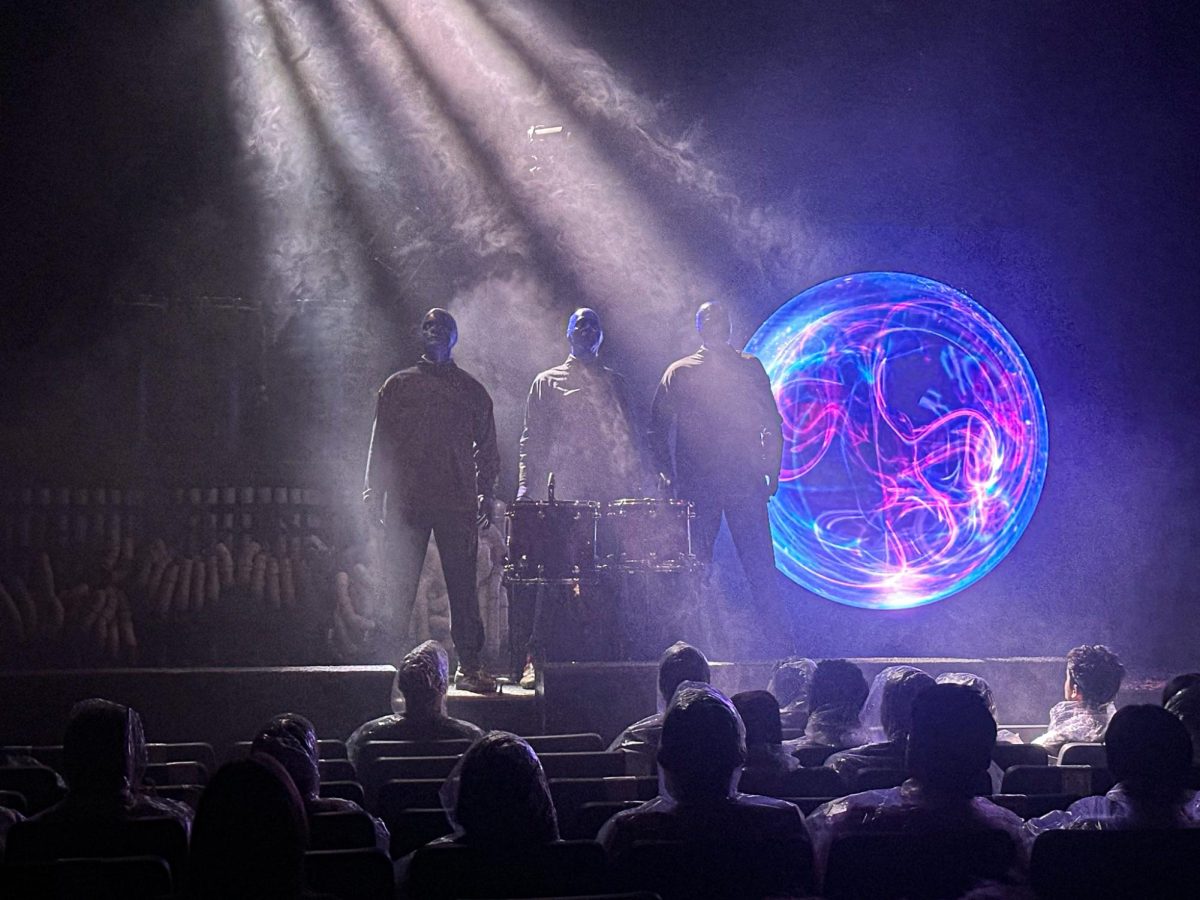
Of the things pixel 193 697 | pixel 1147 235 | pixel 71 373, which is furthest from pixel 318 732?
pixel 1147 235

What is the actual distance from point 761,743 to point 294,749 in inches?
65.2

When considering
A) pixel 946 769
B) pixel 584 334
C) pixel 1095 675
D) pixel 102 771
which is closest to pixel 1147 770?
pixel 946 769

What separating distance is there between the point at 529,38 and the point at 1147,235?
584cm

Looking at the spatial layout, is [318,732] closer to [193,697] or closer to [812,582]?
[193,697]

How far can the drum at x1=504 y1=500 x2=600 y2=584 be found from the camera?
8188mm

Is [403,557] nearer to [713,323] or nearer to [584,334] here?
[584,334]

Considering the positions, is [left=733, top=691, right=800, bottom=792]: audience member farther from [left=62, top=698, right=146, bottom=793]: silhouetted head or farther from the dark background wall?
the dark background wall

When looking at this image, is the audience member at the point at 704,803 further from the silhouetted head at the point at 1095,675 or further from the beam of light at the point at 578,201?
the beam of light at the point at 578,201

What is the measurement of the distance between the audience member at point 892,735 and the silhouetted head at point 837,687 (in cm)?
60

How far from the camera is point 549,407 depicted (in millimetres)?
Result: 8859

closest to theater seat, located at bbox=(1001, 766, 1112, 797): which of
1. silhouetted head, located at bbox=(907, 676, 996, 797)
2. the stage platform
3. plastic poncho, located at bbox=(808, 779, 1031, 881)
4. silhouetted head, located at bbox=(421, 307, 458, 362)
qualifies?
plastic poncho, located at bbox=(808, 779, 1031, 881)

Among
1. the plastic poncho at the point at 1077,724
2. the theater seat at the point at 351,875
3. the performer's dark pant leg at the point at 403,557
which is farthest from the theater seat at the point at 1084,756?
the performer's dark pant leg at the point at 403,557

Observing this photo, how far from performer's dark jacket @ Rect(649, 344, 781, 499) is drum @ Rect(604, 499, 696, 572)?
26.5 inches

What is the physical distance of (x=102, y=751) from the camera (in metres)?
3.81
